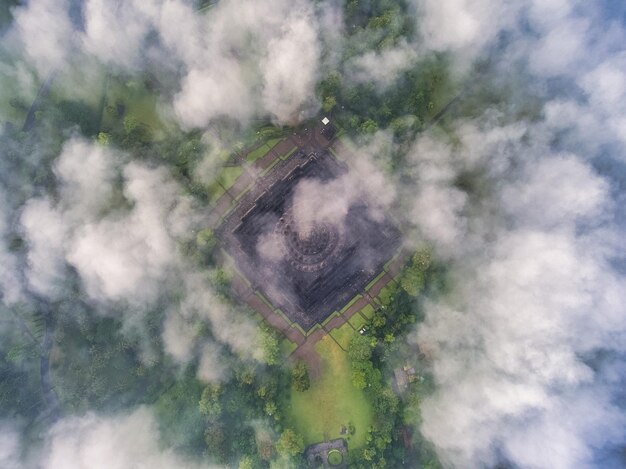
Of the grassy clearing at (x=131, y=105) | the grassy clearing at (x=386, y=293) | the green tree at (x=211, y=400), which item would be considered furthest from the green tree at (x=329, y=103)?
the green tree at (x=211, y=400)

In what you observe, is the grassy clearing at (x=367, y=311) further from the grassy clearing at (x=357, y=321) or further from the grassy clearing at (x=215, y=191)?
the grassy clearing at (x=215, y=191)

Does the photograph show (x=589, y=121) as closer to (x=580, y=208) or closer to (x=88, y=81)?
(x=580, y=208)

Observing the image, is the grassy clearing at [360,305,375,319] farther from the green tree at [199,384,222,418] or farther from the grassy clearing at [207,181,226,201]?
the grassy clearing at [207,181,226,201]

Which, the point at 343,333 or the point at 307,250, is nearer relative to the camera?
the point at 307,250

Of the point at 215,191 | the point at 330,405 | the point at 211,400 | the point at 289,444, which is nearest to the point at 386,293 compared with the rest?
the point at 330,405

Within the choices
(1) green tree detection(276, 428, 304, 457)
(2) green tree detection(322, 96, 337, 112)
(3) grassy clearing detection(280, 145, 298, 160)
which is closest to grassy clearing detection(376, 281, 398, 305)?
(1) green tree detection(276, 428, 304, 457)

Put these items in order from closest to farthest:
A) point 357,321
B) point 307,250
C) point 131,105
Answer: point 307,250
point 357,321
point 131,105

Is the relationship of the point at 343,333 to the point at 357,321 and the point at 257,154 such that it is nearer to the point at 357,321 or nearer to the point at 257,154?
the point at 357,321
